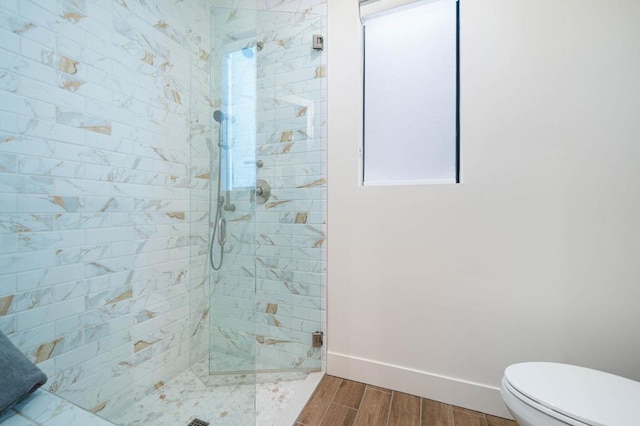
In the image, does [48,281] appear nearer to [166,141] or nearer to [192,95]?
[166,141]

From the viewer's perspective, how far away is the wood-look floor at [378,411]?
4.31ft

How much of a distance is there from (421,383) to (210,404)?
1145 millimetres

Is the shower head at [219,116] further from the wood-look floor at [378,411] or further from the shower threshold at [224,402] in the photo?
the wood-look floor at [378,411]

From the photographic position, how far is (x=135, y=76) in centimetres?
141

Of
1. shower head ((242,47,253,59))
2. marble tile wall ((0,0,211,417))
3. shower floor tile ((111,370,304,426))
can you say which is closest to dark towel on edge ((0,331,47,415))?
marble tile wall ((0,0,211,417))

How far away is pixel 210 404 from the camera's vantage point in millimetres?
1357

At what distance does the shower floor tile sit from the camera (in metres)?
1.28

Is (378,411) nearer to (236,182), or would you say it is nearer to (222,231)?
(222,231)

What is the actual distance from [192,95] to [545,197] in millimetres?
2093

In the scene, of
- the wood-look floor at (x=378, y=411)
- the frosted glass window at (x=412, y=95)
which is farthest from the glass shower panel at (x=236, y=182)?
the frosted glass window at (x=412, y=95)

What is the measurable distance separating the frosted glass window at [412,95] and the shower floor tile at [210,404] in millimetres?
1361

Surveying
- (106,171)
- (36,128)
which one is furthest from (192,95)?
(36,128)

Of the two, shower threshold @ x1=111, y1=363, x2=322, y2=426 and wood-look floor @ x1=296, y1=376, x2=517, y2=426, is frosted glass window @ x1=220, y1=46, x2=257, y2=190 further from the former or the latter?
wood-look floor @ x1=296, y1=376, x2=517, y2=426

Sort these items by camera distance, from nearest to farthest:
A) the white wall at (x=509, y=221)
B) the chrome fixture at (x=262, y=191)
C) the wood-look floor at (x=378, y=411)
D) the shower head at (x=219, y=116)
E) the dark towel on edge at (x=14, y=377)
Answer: the dark towel on edge at (x=14, y=377)
the white wall at (x=509, y=221)
the wood-look floor at (x=378, y=411)
the shower head at (x=219, y=116)
the chrome fixture at (x=262, y=191)
